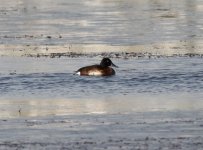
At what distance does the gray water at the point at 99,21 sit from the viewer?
35.1 m

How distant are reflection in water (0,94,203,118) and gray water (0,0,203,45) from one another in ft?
38.9

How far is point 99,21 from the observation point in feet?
138

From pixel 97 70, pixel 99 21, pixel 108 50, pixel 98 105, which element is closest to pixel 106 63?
Answer: pixel 97 70

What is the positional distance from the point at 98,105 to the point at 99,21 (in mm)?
21413

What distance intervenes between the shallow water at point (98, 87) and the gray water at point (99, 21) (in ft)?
19.1

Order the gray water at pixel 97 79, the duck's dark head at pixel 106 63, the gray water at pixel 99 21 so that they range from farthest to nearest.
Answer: the gray water at pixel 99 21, the duck's dark head at pixel 106 63, the gray water at pixel 97 79

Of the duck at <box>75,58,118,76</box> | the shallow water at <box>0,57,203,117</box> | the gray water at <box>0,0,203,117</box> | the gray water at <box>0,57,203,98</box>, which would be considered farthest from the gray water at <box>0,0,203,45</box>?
the duck at <box>75,58,118,76</box>

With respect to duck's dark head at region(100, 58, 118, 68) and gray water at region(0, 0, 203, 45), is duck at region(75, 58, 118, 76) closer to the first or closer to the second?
duck's dark head at region(100, 58, 118, 68)

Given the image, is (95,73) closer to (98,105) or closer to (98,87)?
(98,87)

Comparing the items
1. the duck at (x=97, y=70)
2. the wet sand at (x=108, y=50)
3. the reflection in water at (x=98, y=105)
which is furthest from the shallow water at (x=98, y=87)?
the wet sand at (x=108, y=50)

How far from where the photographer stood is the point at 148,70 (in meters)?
26.0

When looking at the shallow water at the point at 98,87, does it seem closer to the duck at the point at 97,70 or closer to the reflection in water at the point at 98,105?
the reflection in water at the point at 98,105

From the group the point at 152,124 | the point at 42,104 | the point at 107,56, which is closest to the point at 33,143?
the point at 152,124

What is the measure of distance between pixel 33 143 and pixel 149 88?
23.0 feet
